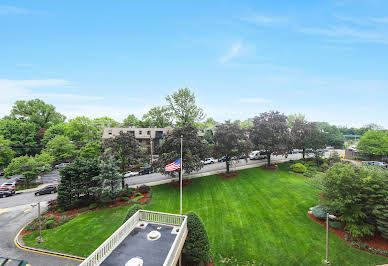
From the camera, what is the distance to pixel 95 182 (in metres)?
22.8

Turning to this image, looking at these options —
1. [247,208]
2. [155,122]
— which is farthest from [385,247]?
[155,122]

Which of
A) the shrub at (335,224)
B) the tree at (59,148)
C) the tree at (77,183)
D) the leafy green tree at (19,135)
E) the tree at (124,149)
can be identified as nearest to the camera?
the shrub at (335,224)

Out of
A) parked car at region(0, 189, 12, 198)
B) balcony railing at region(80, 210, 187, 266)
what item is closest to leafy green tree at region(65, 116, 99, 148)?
parked car at region(0, 189, 12, 198)

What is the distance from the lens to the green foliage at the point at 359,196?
14027 millimetres

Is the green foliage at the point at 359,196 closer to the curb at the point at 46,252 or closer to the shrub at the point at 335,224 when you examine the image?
the shrub at the point at 335,224

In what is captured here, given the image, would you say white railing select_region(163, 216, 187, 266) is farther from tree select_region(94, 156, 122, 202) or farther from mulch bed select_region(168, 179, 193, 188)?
mulch bed select_region(168, 179, 193, 188)

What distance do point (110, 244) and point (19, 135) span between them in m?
54.6

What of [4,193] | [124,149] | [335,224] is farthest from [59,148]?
[335,224]

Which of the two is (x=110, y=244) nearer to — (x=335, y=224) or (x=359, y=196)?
(x=359, y=196)

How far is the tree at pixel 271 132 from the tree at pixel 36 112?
201 feet

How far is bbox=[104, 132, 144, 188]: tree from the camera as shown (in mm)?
25062

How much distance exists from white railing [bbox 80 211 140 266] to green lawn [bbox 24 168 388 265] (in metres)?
Result: 5.70

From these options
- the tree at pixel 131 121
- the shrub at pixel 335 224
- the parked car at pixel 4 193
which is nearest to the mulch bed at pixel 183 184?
the shrub at pixel 335 224

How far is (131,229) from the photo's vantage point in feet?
39.4
